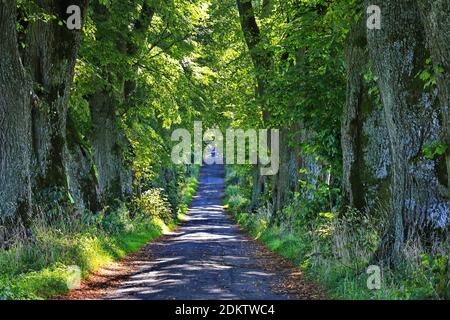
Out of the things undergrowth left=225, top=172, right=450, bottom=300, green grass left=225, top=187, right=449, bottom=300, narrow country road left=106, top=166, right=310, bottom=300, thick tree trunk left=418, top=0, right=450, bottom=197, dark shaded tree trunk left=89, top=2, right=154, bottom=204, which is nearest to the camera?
thick tree trunk left=418, top=0, right=450, bottom=197

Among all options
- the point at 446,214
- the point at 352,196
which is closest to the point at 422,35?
the point at 446,214

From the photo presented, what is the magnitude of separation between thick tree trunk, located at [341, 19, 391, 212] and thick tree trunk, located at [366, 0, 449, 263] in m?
3.05

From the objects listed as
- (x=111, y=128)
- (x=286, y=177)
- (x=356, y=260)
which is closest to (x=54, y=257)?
(x=356, y=260)

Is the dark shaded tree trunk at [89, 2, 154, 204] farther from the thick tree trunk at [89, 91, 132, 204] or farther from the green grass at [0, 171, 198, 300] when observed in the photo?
the green grass at [0, 171, 198, 300]

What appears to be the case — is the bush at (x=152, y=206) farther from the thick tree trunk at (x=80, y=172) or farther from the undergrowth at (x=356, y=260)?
the undergrowth at (x=356, y=260)

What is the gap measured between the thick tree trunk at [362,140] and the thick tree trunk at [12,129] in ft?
23.0

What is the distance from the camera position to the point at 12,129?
1230cm

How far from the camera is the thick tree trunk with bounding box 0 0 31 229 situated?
39.6 ft

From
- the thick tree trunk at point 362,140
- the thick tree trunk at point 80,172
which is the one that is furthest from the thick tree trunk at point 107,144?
the thick tree trunk at point 362,140

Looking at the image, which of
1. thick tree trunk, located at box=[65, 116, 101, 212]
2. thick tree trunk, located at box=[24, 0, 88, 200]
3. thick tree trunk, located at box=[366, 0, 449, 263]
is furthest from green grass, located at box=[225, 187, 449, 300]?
thick tree trunk, located at box=[65, 116, 101, 212]

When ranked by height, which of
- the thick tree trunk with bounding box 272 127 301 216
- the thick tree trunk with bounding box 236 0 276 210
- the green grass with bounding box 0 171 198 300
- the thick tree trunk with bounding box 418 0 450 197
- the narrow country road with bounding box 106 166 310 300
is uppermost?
the thick tree trunk with bounding box 236 0 276 210

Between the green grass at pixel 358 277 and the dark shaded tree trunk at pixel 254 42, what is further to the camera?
the dark shaded tree trunk at pixel 254 42

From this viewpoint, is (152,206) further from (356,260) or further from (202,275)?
(356,260)

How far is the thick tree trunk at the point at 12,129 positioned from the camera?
12062mm
